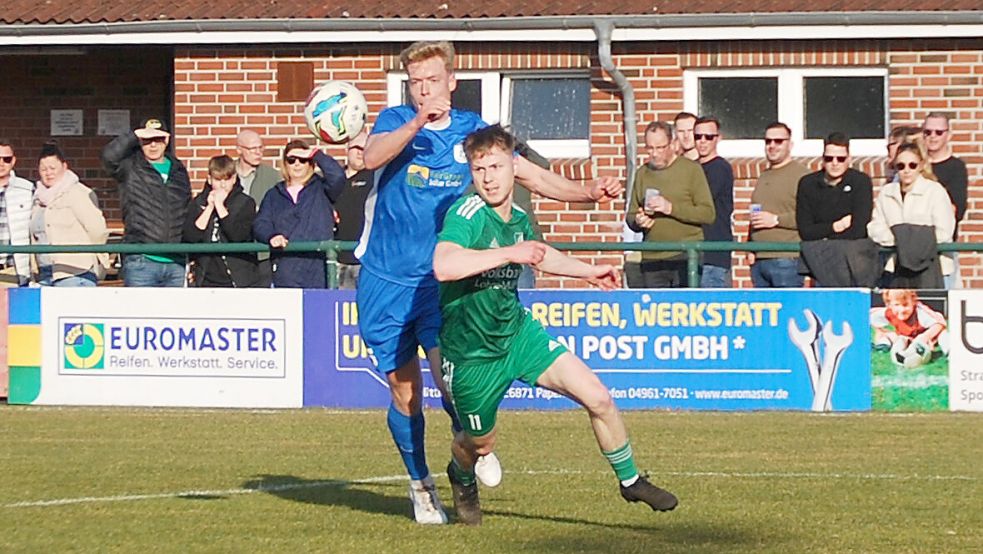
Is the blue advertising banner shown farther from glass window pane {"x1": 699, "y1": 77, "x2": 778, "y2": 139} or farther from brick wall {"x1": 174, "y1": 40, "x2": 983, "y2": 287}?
glass window pane {"x1": 699, "y1": 77, "x2": 778, "y2": 139}

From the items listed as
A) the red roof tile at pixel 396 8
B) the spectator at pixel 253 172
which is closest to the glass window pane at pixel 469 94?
the red roof tile at pixel 396 8

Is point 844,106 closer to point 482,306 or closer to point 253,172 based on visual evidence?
point 253,172

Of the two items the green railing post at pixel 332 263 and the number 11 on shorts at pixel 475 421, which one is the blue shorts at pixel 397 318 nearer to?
the number 11 on shorts at pixel 475 421

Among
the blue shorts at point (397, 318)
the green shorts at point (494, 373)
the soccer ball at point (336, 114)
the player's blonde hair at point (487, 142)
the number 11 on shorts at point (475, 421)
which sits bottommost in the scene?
the number 11 on shorts at point (475, 421)

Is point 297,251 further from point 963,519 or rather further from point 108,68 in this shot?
point 963,519

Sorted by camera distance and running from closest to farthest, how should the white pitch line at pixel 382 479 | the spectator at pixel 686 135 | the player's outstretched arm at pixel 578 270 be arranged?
the player's outstretched arm at pixel 578 270, the white pitch line at pixel 382 479, the spectator at pixel 686 135

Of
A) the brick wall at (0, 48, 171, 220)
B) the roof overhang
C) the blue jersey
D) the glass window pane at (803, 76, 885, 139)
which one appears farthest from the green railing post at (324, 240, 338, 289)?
the blue jersey

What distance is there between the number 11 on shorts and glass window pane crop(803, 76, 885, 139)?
10712mm

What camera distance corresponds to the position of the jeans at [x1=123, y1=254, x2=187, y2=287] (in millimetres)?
16297

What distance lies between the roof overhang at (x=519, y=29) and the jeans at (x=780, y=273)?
11.3ft

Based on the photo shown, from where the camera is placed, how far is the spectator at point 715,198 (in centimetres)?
1553

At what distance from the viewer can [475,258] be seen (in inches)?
315

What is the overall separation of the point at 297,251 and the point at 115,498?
5942 mm

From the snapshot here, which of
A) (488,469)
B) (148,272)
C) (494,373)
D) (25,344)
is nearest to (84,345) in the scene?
(25,344)
